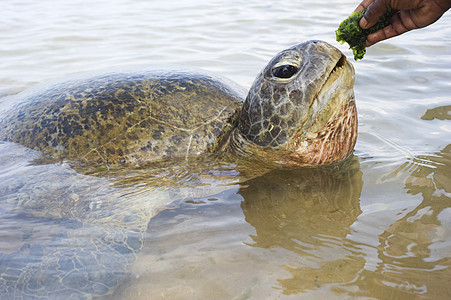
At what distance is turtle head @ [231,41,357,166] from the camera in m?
2.83

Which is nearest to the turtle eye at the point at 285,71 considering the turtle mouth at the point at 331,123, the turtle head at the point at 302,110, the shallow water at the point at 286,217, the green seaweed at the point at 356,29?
the turtle head at the point at 302,110

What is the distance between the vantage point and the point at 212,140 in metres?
3.15

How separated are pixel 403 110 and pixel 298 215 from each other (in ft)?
7.40

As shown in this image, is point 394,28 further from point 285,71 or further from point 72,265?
point 72,265

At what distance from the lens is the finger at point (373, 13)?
261 cm

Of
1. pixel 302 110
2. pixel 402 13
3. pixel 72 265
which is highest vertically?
pixel 402 13

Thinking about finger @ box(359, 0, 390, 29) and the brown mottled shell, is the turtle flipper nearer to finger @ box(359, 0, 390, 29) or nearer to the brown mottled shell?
the brown mottled shell

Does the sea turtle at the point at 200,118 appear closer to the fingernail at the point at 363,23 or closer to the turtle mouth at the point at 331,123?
the turtle mouth at the point at 331,123

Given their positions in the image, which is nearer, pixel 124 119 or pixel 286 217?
pixel 286 217

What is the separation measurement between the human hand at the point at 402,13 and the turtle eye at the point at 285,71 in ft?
1.84

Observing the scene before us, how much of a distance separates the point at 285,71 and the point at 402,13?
3.02 feet

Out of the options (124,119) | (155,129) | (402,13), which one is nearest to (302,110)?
(402,13)

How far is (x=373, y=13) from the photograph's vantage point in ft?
8.84

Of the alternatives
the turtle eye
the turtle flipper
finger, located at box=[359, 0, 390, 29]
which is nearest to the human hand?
finger, located at box=[359, 0, 390, 29]
